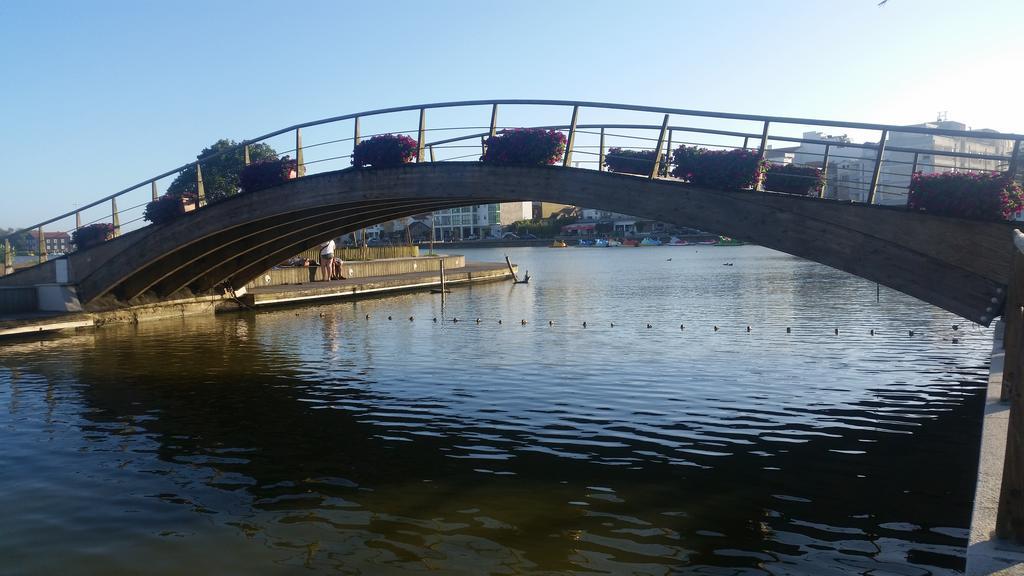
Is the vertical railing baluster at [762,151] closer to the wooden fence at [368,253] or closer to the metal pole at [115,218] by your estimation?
the metal pole at [115,218]

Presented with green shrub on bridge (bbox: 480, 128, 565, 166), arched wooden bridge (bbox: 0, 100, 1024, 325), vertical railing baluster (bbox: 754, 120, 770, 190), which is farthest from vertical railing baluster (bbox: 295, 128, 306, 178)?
vertical railing baluster (bbox: 754, 120, 770, 190)

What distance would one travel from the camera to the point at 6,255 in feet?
116

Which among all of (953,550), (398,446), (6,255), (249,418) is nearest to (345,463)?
(398,446)

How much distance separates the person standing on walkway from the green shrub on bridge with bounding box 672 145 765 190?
36041 mm

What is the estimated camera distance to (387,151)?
22.0 meters

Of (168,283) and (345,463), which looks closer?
(345,463)

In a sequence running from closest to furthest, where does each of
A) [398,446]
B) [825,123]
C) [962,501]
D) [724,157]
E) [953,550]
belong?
[953,550], [962,501], [398,446], [825,123], [724,157]

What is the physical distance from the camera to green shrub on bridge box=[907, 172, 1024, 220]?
1372cm

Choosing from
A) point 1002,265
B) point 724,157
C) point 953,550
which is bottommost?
point 953,550

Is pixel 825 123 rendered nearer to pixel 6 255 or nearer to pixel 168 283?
pixel 168 283

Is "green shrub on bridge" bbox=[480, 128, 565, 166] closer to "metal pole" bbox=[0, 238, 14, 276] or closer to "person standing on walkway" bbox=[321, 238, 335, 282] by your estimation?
"metal pole" bbox=[0, 238, 14, 276]

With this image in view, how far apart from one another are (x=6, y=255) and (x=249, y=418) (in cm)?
2656

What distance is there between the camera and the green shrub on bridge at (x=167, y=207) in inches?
1093

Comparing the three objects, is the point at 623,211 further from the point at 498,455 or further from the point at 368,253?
the point at 368,253
